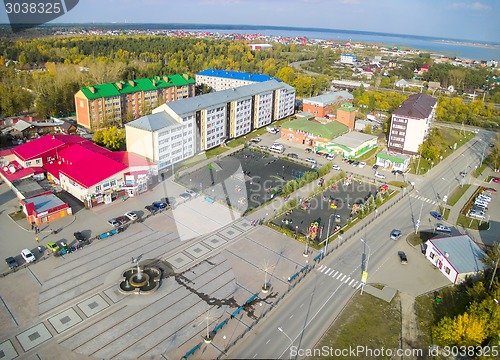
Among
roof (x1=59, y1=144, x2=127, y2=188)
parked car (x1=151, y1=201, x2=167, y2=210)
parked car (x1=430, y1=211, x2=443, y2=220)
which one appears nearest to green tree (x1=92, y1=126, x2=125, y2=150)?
roof (x1=59, y1=144, x2=127, y2=188)

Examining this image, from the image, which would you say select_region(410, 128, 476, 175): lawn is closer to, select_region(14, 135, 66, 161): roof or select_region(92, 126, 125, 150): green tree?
select_region(92, 126, 125, 150): green tree

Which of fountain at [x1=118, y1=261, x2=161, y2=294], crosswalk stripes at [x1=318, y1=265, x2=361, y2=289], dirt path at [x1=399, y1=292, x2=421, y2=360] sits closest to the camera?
Answer: dirt path at [x1=399, y1=292, x2=421, y2=360]

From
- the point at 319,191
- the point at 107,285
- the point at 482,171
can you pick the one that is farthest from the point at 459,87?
the point at 107,285

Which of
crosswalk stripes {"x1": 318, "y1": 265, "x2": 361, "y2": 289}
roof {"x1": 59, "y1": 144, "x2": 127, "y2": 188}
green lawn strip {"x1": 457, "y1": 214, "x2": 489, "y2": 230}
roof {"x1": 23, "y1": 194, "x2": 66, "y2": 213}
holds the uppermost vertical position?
roof {"x1": 59, "y1": 144, "x2": 127, "y2": 188}

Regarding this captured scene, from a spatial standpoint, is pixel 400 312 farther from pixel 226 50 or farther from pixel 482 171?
A: pixel 226 50

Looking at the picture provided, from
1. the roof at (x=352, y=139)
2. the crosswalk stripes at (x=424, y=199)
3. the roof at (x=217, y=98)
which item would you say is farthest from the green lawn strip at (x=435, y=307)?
the roof at (x=217, y=98)

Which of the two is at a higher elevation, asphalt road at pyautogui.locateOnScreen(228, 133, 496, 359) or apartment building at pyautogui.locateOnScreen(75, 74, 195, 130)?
apartment building at pyautogui.locateOnScreen(75, 74, 195, 130)
